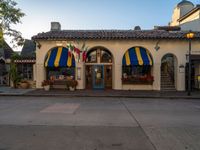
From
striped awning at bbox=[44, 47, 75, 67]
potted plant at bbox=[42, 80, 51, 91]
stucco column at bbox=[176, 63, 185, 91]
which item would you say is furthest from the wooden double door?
stucco column at bbox=[176, 63, 185, 91]

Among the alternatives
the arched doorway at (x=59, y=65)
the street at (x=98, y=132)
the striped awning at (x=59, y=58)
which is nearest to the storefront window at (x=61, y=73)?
the arched doorway at (x=59, y=65)

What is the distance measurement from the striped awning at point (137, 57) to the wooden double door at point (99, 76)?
6.88 ft

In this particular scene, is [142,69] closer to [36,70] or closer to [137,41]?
[137,41]

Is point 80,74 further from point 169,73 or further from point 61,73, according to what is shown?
point 169,73

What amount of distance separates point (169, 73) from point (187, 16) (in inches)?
381

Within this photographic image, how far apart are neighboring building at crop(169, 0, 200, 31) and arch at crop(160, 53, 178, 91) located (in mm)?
5565

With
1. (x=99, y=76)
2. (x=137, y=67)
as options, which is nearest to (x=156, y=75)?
(x=137, y=67)

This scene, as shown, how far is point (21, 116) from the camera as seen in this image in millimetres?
9188

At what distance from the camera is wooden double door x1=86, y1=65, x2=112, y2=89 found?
21578 mm

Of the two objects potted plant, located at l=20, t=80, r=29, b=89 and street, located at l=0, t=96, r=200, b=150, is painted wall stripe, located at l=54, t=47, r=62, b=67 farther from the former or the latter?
street, located at l=0, t=96, r=200, b=150

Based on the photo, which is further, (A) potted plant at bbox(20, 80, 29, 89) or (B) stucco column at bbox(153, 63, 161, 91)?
(A) potted plant at bbox(20, 80, 29, 89)

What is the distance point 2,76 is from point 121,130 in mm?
21316

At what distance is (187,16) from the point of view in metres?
28.0

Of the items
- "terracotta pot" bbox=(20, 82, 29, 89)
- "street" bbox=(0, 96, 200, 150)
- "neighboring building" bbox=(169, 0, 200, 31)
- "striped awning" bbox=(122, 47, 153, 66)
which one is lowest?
"street" bbox=(0, 96, 200, 150)
